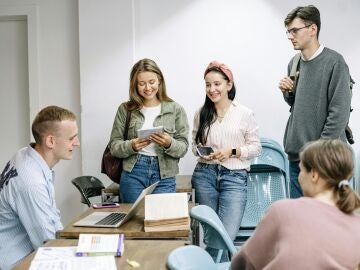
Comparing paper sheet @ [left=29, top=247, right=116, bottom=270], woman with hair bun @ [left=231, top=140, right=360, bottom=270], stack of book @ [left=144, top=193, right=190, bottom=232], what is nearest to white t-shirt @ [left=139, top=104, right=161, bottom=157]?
stack of book @ [left=144, top=193, right=190, bottom=232]

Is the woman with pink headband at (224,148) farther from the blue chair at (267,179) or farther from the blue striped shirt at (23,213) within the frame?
the blue striped shirt at (23,213)

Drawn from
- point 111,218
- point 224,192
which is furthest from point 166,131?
point 111,218

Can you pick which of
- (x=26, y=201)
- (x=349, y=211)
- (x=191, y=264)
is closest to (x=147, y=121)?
(x=26, y=201)

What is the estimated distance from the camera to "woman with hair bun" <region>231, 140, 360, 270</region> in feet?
5.08

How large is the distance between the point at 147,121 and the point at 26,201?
1.24m

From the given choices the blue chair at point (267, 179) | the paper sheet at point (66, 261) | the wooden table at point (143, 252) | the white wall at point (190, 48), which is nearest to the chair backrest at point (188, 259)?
the wooden table at point (143, 252)

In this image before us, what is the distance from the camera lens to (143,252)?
6.73ft

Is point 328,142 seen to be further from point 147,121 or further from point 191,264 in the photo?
point 147,121

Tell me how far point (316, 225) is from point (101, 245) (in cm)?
93

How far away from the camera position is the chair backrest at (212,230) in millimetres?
2332

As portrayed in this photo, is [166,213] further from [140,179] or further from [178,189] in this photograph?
[178,189]

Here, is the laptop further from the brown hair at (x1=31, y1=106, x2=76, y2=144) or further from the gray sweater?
the gray sweater

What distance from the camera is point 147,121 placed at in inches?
132

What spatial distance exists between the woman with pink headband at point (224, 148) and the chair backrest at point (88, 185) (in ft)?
3.20
